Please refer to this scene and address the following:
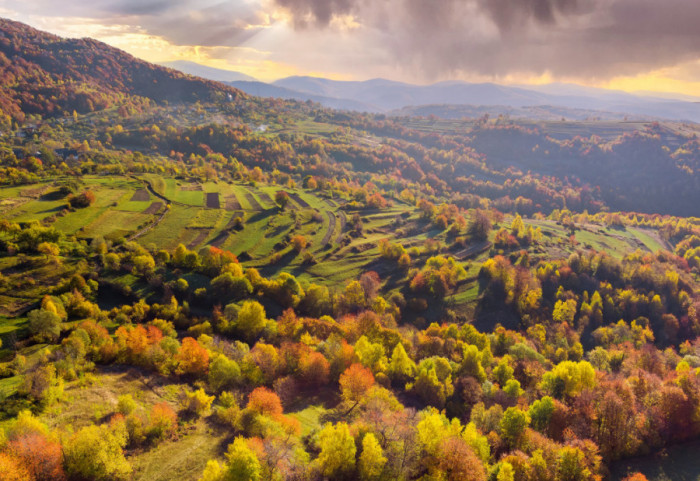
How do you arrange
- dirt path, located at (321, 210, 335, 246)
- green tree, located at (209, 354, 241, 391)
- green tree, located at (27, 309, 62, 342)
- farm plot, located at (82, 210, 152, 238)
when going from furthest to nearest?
dirt path, located at (321, 210, 335, 246) → farm plot, located at (82, 210, 152, 238) → green tree, located at (27, 309, 62, 342) → green tree, located at (209, 354, 241, 391)

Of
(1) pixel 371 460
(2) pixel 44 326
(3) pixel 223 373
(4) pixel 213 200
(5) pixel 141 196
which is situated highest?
(5) pixel 141 196

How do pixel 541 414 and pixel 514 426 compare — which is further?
pixel 541 414

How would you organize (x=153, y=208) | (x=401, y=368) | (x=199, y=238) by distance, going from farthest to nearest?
(x=153, y=208), (x=199, y=238), (x=401, y=368)

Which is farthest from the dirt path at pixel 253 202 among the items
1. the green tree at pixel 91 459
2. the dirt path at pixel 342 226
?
the green tree at pixel 91 459

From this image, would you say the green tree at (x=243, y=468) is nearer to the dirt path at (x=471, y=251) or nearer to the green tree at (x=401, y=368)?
the green tree at (x=401, y=368)

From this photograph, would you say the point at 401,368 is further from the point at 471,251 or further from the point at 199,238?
the point at 471,251

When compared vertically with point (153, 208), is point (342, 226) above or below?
below

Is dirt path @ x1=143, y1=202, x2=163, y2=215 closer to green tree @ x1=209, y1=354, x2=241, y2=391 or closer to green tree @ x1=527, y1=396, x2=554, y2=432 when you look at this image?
green tree @ x1=209, y1=354, x2=241, y2=391

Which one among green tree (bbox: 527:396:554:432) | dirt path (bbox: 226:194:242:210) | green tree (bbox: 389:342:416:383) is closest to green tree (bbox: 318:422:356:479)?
green tree (bbox: 389:342:416:383)

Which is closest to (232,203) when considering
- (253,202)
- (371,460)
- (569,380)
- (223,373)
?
(253,202)

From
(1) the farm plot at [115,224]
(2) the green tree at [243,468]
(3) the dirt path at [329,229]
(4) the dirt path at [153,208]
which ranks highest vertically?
(4) the dirt path at [153,208]

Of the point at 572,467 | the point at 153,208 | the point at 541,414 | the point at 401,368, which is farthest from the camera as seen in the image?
the point at 153,208

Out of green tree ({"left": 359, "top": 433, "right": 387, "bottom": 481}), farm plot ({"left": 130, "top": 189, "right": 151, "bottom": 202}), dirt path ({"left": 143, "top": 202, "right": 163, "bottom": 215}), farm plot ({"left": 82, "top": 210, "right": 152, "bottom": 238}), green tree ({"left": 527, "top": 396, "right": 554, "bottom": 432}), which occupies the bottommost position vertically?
green tree ({"left": 527, "top": 396, "right": 554, "bottom": 432})
